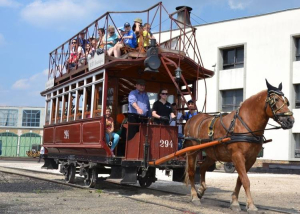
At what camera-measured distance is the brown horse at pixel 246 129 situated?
309 inches

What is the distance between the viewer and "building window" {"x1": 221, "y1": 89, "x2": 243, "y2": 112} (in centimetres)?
3109

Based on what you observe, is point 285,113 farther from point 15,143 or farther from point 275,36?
point 15,143

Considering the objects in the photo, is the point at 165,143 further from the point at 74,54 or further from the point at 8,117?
the point at 8,117

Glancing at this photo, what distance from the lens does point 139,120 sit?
10.7 meters

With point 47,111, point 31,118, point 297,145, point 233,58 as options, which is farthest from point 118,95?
point 31,118

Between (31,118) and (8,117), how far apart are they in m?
3.07

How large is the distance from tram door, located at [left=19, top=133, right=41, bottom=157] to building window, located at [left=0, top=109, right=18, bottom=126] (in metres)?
3.29

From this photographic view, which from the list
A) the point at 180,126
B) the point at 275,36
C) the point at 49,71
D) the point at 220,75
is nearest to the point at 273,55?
the point at 275,36

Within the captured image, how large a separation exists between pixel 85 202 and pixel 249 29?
23895mm

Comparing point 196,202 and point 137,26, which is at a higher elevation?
point 137,26

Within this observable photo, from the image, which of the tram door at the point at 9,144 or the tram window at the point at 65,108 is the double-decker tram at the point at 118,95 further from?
the tram door at the point at 9,144

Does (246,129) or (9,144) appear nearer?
(246,129)

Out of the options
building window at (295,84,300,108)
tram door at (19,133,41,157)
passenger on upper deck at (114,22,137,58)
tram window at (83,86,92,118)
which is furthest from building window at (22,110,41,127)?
passenger on upper deck at (114,22,137,58)

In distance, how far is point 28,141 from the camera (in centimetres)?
6050
